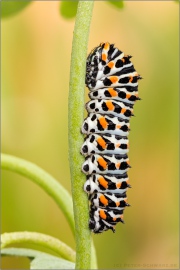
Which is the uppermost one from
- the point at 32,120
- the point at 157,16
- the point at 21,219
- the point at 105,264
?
the point at 157,16

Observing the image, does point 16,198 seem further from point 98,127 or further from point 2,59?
point 98,127

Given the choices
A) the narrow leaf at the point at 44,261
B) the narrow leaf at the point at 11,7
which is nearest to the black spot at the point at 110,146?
the narrow leaf at the point at 44,261

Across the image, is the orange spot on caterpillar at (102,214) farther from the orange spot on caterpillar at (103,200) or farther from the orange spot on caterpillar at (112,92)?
the orange spot on caterpillar at (112,92)

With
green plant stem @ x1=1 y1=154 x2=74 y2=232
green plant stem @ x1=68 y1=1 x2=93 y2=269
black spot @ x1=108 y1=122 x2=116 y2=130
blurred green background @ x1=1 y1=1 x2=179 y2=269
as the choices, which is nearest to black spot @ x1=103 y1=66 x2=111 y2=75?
black spot @ x1=108 y1=122 x2=116 y2=130

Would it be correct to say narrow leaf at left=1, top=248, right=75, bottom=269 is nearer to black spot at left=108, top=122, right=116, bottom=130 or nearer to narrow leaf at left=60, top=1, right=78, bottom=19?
black spot at left=108, top=122, right=116, bottom=130

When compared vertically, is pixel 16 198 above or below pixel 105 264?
above

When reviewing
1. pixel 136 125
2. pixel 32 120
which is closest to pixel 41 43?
pixel 32 120

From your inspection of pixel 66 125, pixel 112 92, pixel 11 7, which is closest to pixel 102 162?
pixel 112 92
